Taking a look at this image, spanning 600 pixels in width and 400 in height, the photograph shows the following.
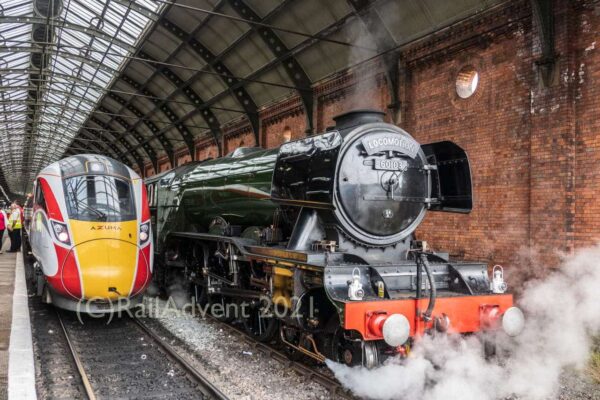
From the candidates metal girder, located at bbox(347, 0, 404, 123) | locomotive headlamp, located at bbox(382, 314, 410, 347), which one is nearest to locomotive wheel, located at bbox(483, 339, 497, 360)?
locomotive headlamp, located at bbox(382, 314, 410, 347)

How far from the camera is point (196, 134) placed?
2156 centimetres

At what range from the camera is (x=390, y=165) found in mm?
4945

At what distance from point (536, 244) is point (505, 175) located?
1.22 metres

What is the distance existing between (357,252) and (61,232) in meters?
3.93

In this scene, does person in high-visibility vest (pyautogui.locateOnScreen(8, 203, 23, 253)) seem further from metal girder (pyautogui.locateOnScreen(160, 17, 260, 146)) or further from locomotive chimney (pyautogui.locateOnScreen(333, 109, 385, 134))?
locomotive chimney (pyautogui.locateOnScreen(333, 109, 385, 134))

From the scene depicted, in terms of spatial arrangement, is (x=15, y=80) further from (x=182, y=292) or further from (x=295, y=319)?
(x=295, y=319)

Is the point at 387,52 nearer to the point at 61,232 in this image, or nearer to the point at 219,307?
the point at 219,307

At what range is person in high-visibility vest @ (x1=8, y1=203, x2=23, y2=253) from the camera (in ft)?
48.6

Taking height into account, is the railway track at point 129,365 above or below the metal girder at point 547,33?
below

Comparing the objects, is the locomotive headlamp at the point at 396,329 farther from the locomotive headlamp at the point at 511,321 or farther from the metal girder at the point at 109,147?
the metal girder at the point at 109,147

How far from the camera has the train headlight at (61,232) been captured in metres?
6.31

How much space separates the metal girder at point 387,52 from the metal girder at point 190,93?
9.22 m

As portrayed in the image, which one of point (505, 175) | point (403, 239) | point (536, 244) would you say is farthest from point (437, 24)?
point (403, 239)

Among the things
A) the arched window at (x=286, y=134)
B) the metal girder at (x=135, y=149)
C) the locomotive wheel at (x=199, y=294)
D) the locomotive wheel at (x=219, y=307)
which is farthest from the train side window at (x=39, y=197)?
the metal girder at (x=135, y=149)
